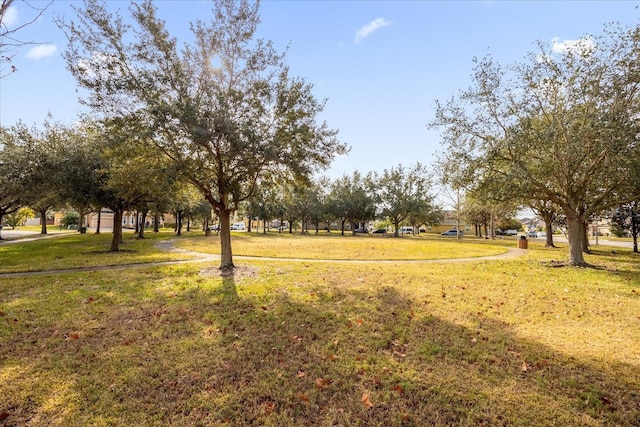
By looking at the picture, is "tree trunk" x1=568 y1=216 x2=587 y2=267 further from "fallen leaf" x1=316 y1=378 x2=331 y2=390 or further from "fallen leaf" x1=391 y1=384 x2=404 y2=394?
Result: "fallen leaf" x1=316 y1=378 x2=331 y2=390

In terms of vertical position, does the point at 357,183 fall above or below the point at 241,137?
above

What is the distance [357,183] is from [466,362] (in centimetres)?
5841

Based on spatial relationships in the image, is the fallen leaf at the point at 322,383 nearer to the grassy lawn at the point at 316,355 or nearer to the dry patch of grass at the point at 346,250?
the grassy lawn at the point at 316,355

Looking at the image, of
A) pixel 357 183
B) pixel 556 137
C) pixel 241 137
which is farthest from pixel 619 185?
pixel 357 183

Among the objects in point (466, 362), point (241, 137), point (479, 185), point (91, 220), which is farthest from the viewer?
point (91, 220)

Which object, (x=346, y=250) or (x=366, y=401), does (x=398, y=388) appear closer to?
(x=366, y=401)

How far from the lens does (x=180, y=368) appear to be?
195 inches

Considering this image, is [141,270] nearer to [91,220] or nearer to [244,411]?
[244,411]

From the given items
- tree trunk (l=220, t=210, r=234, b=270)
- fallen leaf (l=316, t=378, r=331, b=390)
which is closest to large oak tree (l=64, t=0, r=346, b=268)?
tree trunk (l=220, t=210, r=234, b=270)

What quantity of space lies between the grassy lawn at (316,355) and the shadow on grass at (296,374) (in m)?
0.02

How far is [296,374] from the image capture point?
484cm

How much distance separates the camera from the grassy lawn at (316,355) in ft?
13.1

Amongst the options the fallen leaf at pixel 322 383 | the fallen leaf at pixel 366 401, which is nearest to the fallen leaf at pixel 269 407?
the fallen leaf at pixel 322 383

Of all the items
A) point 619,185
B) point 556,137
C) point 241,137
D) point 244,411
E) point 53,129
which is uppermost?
point 53,129
